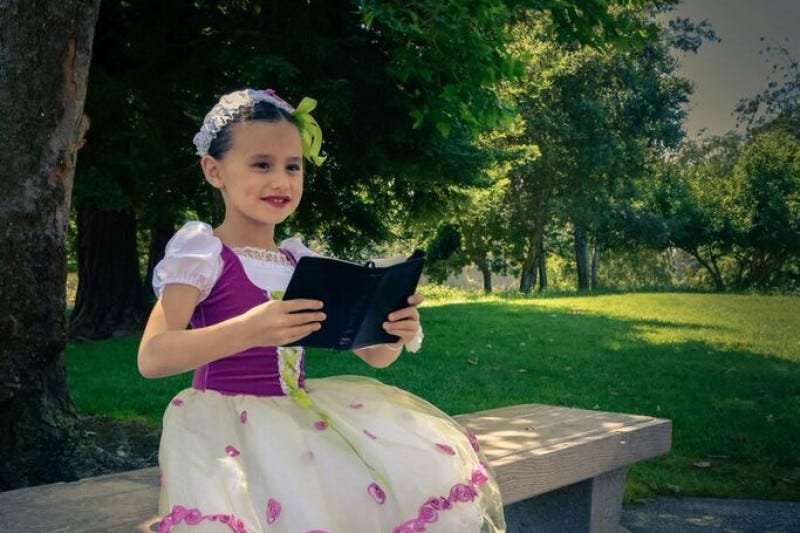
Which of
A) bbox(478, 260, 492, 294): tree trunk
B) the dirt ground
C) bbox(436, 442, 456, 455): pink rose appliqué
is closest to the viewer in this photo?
bbox(436, 442, 456, 455): pink rose appliqué

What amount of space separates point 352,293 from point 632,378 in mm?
6779

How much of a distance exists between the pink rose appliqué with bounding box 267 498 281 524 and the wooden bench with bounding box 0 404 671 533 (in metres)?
0.56

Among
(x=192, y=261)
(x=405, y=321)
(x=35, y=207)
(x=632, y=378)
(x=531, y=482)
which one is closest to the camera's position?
(x=192, y=261)

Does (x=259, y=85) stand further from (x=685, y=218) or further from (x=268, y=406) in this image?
(x=685, y=218)

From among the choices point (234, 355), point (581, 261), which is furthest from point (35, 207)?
point (581, 261)

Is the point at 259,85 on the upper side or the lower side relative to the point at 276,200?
upper

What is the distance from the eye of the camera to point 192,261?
7.21 feet

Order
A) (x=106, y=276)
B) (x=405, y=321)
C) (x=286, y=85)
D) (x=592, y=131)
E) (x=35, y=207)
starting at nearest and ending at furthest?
(x=405, y=321) → (x=35, y=207) → (x=286, y=85) → (x=106, y=276) → (x=592, y=131)

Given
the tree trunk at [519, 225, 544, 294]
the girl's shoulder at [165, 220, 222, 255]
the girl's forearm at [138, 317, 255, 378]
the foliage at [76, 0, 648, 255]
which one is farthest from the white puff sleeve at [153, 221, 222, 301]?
the tree trunk at [519, 225, 544, 294]

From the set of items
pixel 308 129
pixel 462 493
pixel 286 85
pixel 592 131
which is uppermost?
pixel 592 131

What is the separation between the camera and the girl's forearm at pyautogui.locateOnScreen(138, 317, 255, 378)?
2.07m

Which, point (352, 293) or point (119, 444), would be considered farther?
point (119, 444)

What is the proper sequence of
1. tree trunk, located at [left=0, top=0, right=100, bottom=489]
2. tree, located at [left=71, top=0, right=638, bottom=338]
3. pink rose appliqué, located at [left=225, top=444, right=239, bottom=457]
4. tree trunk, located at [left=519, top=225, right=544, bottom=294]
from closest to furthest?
pink rose appliqué, located at [left=225, top=444, right=239, bottom=457] → tree trunk, located at [left=0, top=0, right=100, bottom=489] → tree, located at [left=71, top=0, right=638, bottom=338] → tree trunk, located at [left=519, top=225, right=544, bottom=294]

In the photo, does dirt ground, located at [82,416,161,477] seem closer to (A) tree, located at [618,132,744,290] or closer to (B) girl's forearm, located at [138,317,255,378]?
(B) girl's forearm, located at [138,317,255,378]
